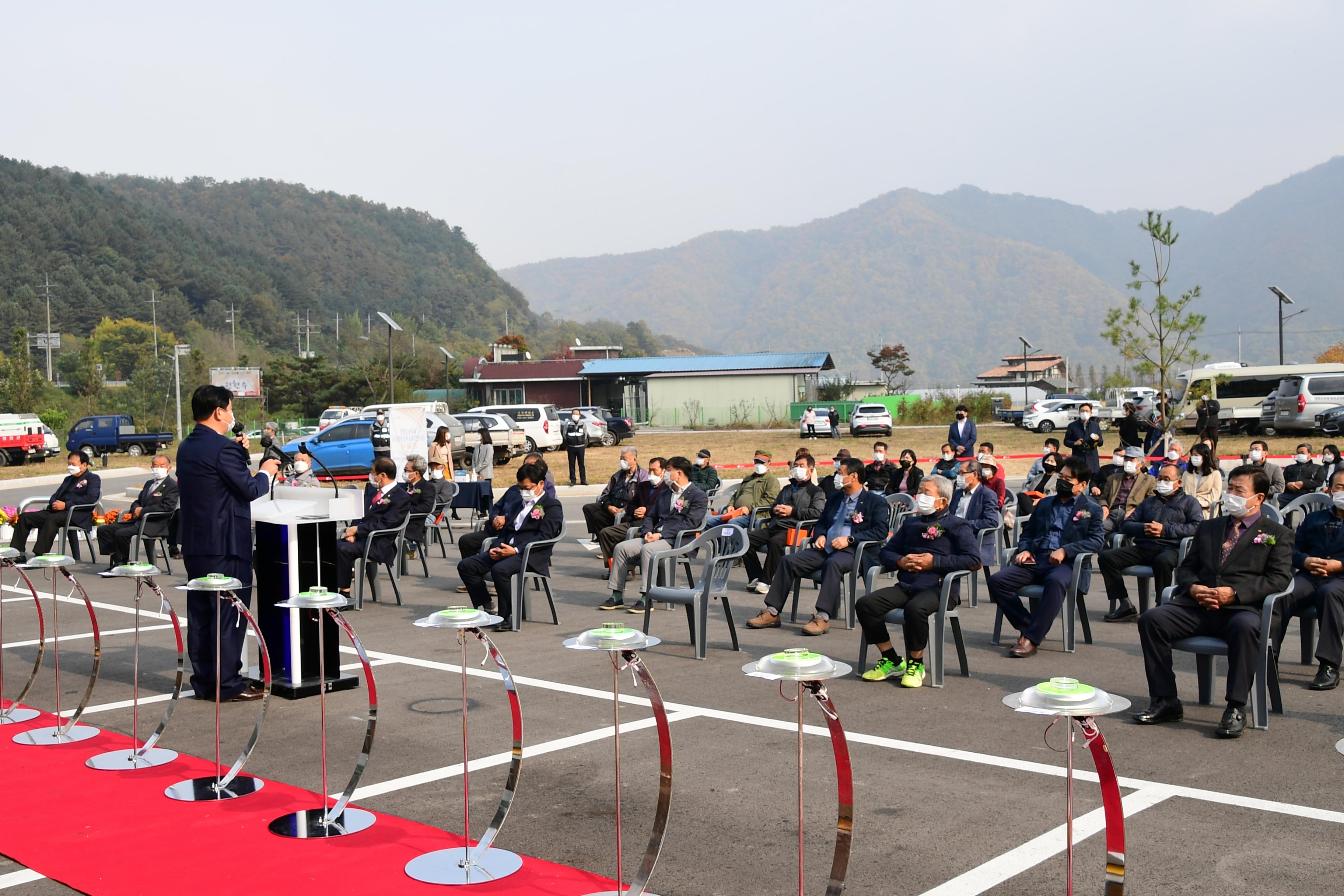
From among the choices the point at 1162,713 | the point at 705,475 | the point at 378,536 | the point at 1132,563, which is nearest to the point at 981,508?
the point at 1132,563

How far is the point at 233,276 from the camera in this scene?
134m

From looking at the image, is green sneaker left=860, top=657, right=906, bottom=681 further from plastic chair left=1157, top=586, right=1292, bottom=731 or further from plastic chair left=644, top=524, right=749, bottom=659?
plastic chair left=1157, top=586, right=1292, bottom=731

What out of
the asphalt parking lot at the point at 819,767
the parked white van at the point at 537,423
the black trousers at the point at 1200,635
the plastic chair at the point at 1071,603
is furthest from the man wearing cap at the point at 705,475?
the parked white van at the point at 537,423

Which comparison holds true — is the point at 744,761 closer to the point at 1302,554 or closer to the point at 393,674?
the point at 393,674

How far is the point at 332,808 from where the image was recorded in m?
5.20

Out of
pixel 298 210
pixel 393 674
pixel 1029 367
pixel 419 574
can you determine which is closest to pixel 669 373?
pixel 419 574

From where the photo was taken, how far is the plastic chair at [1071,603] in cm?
873

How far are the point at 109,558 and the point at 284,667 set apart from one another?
33.1 ft

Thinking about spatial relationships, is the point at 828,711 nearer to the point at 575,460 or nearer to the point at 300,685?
the point at 300,685

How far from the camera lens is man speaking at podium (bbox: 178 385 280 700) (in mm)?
7449

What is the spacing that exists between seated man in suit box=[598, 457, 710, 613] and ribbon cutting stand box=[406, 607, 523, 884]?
5774mm

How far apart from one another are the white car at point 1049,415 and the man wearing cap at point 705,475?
34.2 metres

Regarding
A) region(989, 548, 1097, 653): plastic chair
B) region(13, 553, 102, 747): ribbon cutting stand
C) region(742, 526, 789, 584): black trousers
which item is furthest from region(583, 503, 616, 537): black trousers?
region(13, 553, 102, 747): ribbon cutting stand

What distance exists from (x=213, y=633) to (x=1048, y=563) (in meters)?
6.24
